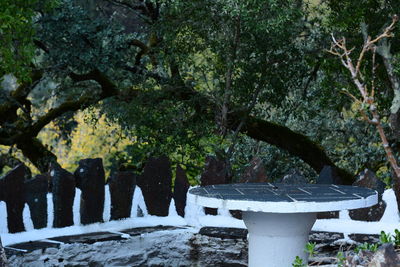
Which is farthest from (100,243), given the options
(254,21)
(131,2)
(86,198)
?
(131,2)

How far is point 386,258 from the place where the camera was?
2.83 meters

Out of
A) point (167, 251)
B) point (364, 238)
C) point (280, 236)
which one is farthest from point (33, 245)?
point (364, 238)

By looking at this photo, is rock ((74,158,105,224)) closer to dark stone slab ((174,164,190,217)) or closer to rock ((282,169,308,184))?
dark stone slab ((174,164,190,217))

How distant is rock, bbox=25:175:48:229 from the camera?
575 cm

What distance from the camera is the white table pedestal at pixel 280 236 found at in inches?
194

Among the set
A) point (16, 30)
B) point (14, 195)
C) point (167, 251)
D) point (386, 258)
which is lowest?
point (167, 251)

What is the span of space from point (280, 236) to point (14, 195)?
2.27m

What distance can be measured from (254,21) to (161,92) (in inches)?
86.0

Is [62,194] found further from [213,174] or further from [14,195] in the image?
[213,174]

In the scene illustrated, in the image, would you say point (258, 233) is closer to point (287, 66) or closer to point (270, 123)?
point (287, 66)

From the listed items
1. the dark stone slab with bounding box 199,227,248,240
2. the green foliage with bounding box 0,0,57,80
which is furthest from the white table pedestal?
the green foliage with bounding box 0,0,57,80

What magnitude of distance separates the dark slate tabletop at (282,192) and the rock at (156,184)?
107 centimetres

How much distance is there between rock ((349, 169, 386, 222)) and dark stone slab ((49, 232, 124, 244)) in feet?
7.00

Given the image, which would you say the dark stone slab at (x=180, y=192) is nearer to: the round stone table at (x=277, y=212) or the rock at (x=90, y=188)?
the rock at (x=90, y=188)
